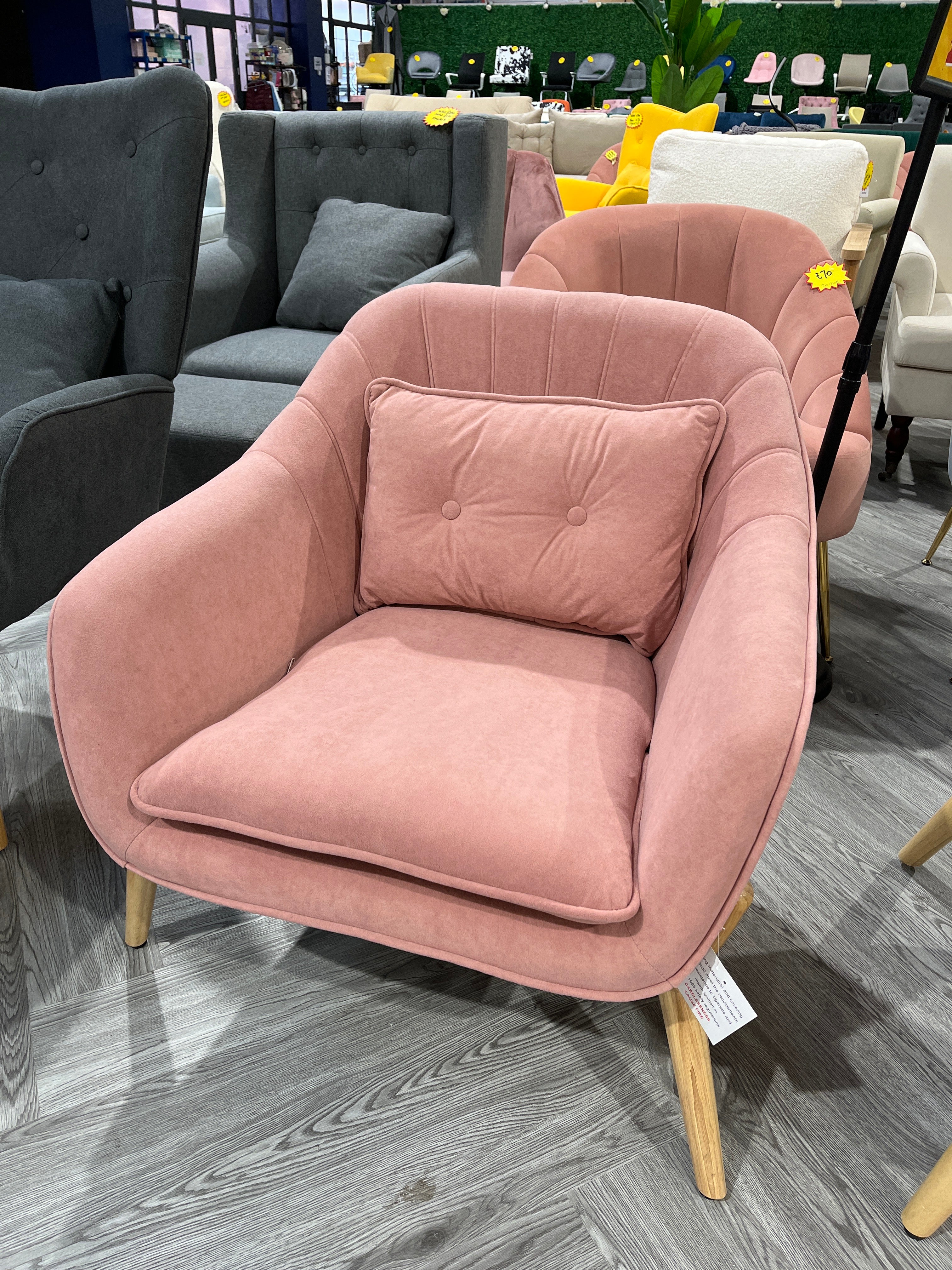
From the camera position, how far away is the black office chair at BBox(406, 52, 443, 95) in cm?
822

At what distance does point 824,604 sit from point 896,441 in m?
1.38

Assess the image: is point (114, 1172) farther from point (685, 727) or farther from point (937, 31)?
point (937, 31)

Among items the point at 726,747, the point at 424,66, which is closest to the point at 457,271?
the point at 726,747

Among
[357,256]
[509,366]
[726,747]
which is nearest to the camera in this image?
[726,747]

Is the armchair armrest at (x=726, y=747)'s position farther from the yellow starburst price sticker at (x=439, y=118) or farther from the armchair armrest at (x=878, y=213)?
the armchair armrest at (x=878, y=213)

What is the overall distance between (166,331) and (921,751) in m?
1.65

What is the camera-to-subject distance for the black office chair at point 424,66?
8.22m

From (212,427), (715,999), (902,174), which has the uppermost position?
(902,174)

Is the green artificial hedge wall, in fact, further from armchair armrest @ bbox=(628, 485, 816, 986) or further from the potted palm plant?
armchair armrest @ bbox=(628, 485, 816, 986)

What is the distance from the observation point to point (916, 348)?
9.25 ft

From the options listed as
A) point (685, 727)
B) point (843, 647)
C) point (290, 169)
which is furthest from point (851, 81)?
point (685, 727)

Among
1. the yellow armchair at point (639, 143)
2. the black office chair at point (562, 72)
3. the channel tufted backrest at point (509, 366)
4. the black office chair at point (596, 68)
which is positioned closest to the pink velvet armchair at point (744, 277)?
the channel tufted backrest at point (509, 366)

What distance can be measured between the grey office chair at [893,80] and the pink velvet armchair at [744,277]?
7.21 m

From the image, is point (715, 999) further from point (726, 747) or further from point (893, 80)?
point (893, 80)
